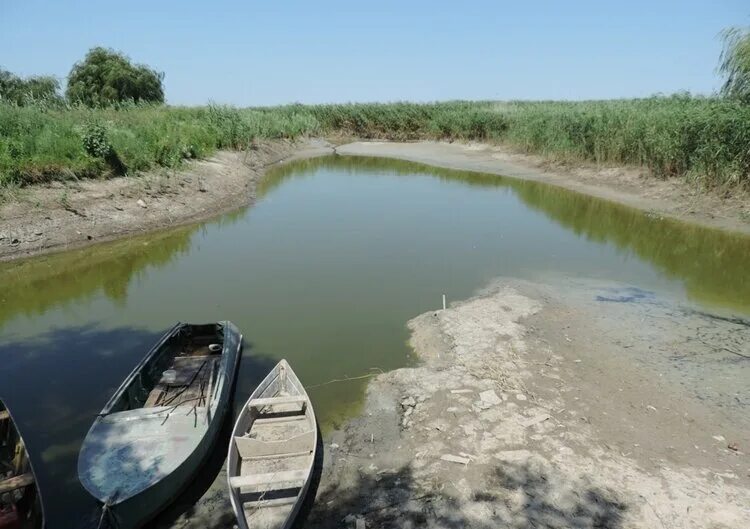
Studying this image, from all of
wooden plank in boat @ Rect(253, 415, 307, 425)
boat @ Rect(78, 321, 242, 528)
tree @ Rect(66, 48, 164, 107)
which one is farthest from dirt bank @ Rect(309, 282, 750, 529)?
tree @ Rect(66, 48, 164, 107)

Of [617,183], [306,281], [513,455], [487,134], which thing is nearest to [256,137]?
[487,134]

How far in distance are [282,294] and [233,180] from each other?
42.6 ft

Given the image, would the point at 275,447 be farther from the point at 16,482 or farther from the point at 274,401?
the point at 16,482

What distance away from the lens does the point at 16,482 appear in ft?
13.6

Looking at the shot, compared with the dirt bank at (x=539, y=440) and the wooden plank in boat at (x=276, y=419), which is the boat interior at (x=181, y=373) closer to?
the wooden plank in boat at (x=276, y=419)

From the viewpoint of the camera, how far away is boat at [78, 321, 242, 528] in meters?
4.41

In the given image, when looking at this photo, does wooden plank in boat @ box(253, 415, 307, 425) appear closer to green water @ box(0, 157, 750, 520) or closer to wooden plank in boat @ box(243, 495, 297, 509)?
green water @ box(0, 157, 750, 520)

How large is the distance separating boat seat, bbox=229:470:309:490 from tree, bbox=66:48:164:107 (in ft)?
145

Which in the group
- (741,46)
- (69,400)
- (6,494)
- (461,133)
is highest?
(741,46)

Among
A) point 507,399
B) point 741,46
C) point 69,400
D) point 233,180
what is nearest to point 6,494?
point 69,400

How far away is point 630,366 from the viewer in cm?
734

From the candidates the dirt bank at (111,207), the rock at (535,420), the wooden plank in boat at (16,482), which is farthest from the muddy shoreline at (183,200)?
the rock at (535,420)

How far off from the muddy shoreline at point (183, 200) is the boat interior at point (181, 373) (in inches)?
309

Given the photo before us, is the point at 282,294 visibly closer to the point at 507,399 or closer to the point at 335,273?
the point at 335,273
